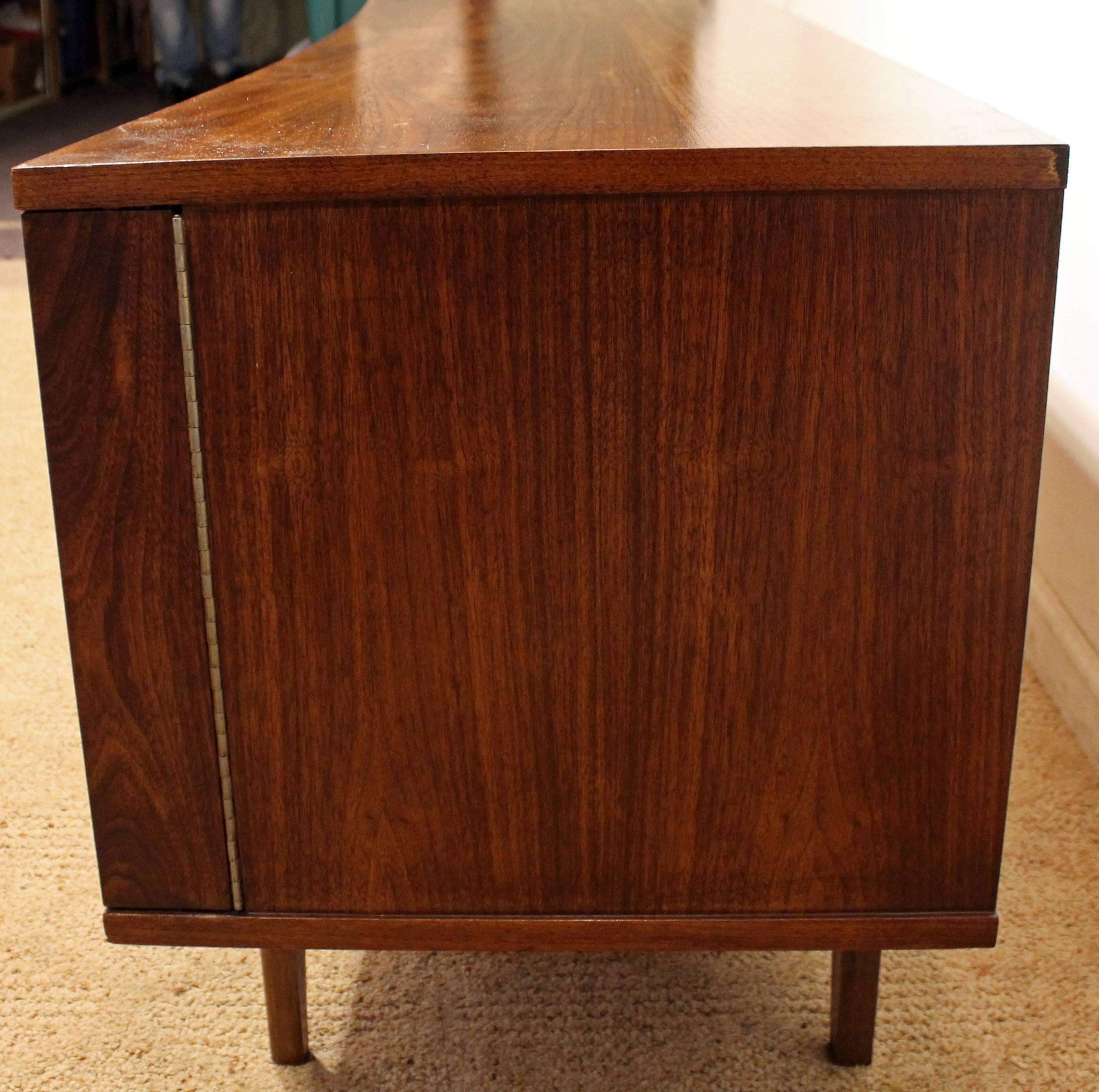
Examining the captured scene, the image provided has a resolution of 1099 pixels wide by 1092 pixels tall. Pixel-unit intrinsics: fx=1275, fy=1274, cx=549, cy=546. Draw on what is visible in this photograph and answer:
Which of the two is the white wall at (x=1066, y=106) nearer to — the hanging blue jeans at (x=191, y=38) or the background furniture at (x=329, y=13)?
the background furniture at (x=329, y=13)

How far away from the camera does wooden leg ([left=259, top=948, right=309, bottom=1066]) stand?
2.45 ft

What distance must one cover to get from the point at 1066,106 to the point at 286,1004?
103 cm

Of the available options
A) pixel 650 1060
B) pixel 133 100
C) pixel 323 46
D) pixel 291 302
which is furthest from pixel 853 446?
pixel 133 100

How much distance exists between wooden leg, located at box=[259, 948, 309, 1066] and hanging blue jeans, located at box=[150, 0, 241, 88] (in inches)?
118

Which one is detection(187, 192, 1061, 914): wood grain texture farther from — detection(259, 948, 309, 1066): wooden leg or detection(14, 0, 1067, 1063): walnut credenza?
detection(259, 948, 309, 1066): wooden leg

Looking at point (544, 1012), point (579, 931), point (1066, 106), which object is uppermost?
point (1066, 106)

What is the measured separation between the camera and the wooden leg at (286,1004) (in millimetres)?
748

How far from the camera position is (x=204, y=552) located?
55 cm

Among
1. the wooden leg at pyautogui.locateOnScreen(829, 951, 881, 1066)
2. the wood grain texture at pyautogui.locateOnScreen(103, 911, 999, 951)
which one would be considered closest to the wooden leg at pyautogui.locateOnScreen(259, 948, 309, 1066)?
the wood grain texture at pyautogui.locateOnScreen(103, 911, 999, 951)

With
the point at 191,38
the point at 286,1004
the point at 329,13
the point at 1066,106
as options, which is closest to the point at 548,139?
the point at 286,1004

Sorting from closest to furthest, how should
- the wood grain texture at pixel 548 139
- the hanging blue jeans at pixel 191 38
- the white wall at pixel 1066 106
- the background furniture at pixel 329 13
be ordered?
the wood grain texture at pixel 548 139 < the white wall at pixel 1066 106 < the background furniture at pixel 329 13 < the hanging blue jeans at pixel 191 38

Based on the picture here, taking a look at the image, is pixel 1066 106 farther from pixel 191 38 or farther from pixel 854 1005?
pixel 191 38

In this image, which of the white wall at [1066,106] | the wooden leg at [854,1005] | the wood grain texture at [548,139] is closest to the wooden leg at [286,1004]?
the wooden leg at [854,1005]

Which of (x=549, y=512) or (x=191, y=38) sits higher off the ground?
(x=191, y=38)
